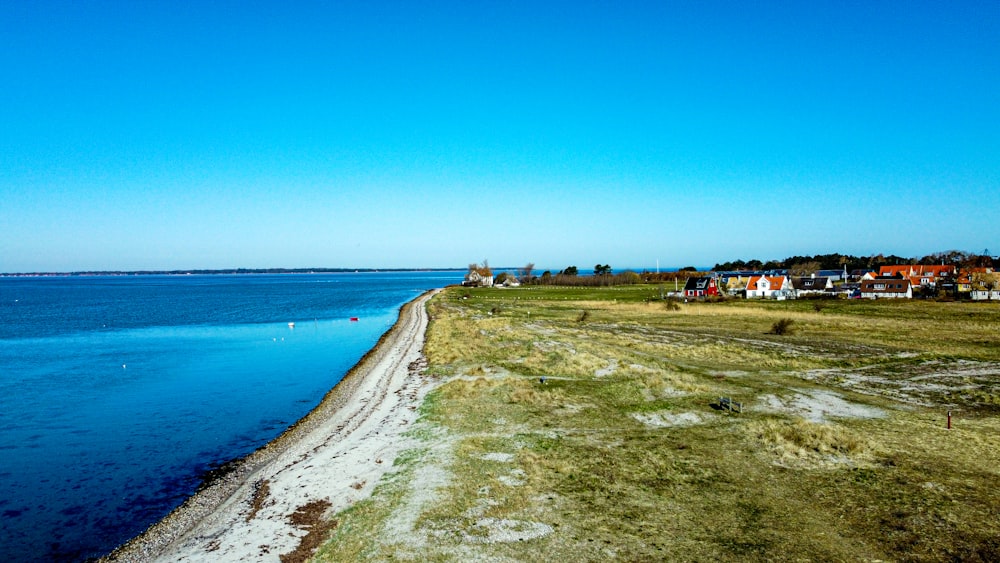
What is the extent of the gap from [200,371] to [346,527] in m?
31.4

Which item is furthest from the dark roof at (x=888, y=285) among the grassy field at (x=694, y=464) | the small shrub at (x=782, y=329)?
the grassy field at (x=694, y=464)

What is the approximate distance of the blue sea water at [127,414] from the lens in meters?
16.2

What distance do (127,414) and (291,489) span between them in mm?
16607

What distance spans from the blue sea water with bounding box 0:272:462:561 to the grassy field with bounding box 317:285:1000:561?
308 inches

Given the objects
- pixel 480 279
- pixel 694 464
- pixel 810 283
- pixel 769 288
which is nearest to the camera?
pixel 694 464

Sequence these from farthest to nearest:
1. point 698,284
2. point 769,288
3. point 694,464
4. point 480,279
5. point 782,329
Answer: point 480,279 < point 698,284 < point 769,288 < point 782,329 < point 694,464

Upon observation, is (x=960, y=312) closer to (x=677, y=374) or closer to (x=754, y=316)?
(x=754, y=316)

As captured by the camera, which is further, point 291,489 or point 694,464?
point 694,464

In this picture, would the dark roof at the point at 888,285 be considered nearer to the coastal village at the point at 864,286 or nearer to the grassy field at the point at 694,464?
the coastal village at the point at 864,286

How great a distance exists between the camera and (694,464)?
1712 cm

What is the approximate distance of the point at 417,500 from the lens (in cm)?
1494

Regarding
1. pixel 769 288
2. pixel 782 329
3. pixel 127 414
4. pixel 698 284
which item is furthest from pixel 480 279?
pixel 127 414

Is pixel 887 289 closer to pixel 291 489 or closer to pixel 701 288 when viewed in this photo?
pixel 701 288

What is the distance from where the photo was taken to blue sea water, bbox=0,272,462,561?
53.3ft
